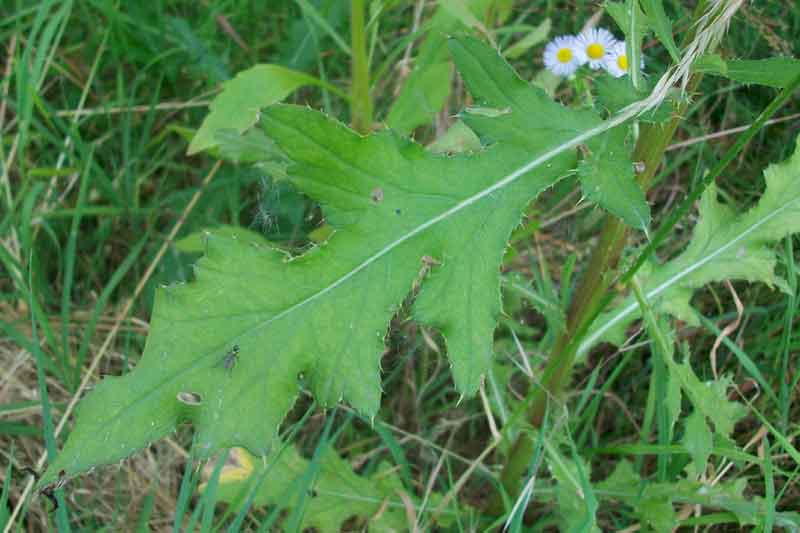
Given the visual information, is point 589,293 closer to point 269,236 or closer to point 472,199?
point 472,199

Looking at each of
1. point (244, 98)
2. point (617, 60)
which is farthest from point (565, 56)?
point (244, 98)

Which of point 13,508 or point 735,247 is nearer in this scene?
point 735,247

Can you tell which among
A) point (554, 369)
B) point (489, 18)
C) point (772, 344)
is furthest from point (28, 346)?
point (772, 344)

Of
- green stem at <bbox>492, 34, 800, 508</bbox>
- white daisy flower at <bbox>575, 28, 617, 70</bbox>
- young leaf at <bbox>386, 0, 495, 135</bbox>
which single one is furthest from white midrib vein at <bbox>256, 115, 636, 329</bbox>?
white daisy flower at <bbox>575, 28, 617, 70</bbox>

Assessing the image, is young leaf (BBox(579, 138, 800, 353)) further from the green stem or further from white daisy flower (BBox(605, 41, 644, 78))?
white daisy flower (BBox(605, 41, 644, 78))

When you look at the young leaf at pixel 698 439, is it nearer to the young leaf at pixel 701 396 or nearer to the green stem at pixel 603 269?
the young leaf at pixel 701 396

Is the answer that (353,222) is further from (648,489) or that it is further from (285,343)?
(648,489)

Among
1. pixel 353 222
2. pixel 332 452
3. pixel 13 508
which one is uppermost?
pixel 353 222
